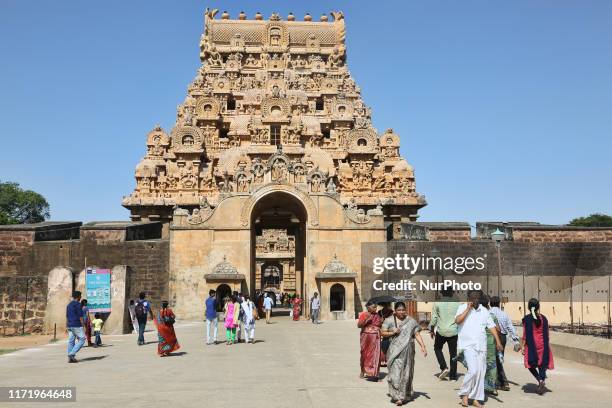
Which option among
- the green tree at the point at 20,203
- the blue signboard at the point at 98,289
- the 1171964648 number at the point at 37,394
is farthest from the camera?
the green tree at the point at 20,203

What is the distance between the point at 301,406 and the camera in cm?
891

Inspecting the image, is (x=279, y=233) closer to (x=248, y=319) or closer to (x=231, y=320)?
(x=248, y=319)

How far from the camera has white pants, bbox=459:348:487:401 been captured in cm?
912

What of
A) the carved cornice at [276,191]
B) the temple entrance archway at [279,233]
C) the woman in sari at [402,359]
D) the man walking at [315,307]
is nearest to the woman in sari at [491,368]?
the woman in sari at [402,359]

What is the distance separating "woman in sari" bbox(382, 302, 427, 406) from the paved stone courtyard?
0.21 meters

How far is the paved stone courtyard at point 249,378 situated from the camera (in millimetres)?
9461

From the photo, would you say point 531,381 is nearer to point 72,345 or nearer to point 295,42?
point 72,345

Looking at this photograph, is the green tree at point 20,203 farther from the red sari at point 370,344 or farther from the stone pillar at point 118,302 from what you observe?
the red sari at point 370,344

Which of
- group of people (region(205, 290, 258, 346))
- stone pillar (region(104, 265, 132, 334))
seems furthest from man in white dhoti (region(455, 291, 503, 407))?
stone pillar (region(104, 265, 132, 334))

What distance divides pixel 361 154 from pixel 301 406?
39.4 metres

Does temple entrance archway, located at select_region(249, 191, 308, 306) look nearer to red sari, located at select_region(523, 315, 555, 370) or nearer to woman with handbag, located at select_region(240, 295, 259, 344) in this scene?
woman with handbag, located at select_region(240, 295, 259, 344)

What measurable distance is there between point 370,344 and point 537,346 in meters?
2.81

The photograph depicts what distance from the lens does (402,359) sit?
9695 mm

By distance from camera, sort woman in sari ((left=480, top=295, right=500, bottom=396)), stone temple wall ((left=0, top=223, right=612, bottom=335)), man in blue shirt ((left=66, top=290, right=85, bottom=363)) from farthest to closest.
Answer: stone temple wall ((left=0, top=223, right=612, bottom=335)), man in blue shirt ((left=66, top=290, right=85, bottom=363)), woman in sari ((left=480, top=295, right=500, bottom=396))
